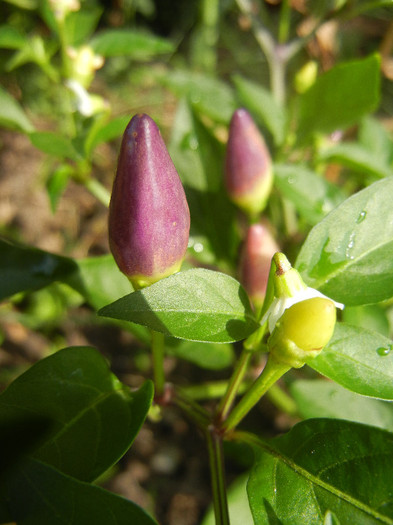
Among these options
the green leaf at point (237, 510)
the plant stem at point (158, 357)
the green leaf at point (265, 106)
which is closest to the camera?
the plant stem at point (158, 357)

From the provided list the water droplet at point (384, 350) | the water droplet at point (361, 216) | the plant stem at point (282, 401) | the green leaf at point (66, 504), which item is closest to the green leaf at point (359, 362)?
the water droplet at point (384, 350)

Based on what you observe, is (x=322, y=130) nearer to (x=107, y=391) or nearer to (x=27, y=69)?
(x=107, y=391)

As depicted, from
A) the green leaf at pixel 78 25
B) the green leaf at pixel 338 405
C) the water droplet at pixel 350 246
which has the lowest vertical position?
the green leaf at pixel 338 405

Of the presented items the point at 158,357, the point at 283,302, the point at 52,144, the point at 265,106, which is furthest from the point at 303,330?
the point at 265,106

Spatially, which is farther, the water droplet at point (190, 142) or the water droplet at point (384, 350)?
the water droplet at point (190, 142)

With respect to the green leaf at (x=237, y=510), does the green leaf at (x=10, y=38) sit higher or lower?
higher

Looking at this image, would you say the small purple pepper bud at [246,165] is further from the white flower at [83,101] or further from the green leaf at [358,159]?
the white flower at [83,101]
